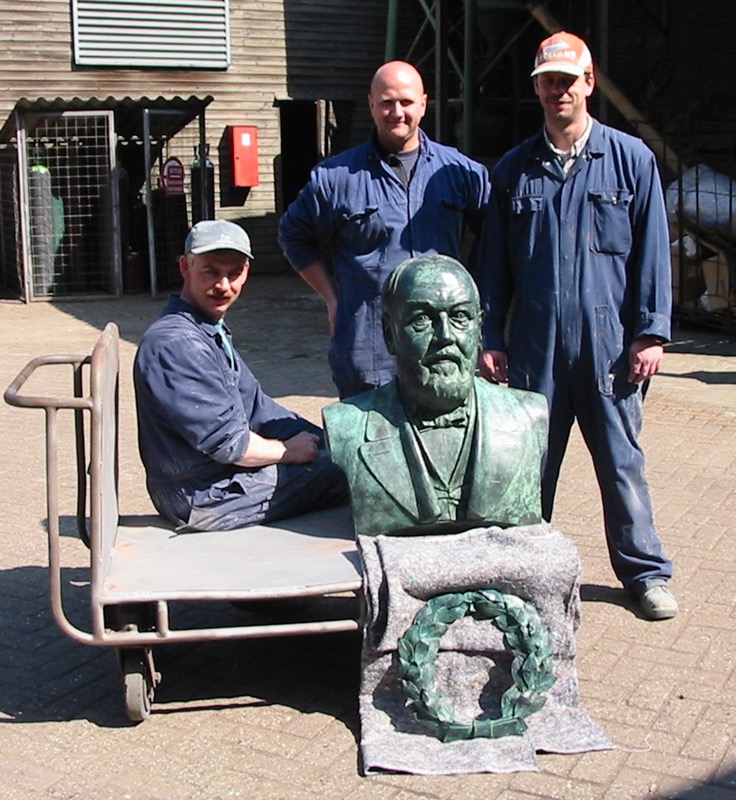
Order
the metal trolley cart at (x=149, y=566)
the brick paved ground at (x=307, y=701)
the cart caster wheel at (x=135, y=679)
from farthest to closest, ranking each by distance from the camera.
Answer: the cart caster wheel at (x=135, y=679) → the metal trolley cart at (x=149, y=566) → the brick paved ground at (x=307, y=701)

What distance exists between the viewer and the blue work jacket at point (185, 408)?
3.89m

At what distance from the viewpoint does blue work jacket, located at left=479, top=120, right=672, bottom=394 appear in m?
4.27

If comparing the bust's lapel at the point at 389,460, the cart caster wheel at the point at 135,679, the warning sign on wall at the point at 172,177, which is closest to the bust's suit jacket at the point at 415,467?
the bust's lapel at the point at 389,460

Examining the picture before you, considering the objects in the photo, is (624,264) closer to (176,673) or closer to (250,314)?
(176,673)

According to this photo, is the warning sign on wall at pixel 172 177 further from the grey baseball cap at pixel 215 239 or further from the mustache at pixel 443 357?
the mustache at pixel 443 357

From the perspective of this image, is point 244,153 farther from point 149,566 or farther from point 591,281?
point 149,566

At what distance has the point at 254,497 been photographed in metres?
4.12

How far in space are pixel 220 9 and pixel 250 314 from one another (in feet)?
17.7

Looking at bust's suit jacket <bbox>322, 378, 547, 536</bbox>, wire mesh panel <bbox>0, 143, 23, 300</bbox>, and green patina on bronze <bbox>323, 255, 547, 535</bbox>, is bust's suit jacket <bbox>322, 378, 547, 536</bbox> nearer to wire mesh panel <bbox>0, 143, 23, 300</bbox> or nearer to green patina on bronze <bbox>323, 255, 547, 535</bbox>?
green patina on bronze <bbox>323, 255, 547, 535</bbox>

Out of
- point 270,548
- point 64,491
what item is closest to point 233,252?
point 270,548

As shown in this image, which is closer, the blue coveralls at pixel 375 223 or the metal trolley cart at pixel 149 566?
the metal trolley cart at pixel 149 566

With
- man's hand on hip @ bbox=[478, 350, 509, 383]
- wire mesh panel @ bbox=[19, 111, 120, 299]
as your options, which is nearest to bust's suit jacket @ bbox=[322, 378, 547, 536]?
man's hand on hip @ bbox=[478, 350, 509, 383]

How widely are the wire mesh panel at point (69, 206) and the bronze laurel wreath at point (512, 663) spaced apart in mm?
11774

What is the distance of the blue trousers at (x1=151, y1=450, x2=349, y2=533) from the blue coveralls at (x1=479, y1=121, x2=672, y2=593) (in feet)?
2.71
